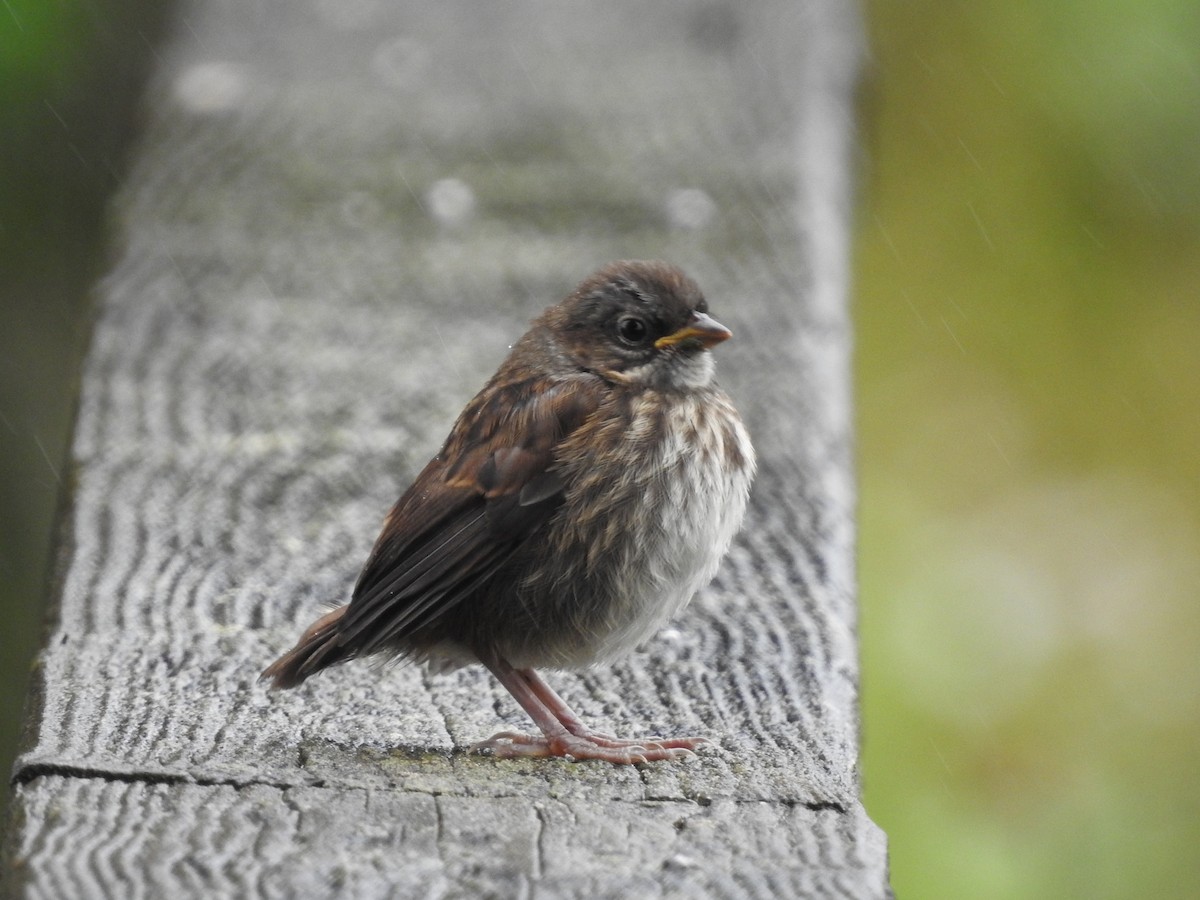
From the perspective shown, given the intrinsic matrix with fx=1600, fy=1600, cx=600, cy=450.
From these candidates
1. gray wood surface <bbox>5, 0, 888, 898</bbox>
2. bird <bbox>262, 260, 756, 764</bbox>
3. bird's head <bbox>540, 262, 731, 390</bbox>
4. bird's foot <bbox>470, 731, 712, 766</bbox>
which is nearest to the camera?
gray wood surface <bbox>5, 0, 888, 898</bbox>

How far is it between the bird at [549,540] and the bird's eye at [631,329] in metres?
0.23

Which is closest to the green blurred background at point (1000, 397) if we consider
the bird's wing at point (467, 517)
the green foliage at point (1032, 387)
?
the green foliage at point (1032, 387)

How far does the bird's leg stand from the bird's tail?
0.30m

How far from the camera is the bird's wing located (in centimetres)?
294

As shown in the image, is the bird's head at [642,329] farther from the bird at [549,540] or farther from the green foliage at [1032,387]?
the green foliage at [1032,387]

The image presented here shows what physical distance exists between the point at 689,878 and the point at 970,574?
4579mm

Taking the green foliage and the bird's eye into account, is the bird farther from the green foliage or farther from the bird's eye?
the green foliage

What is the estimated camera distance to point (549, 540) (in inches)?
117

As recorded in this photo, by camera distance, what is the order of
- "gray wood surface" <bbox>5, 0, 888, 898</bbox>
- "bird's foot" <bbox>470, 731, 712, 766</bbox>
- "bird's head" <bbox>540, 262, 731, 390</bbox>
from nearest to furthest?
1. "gray wood surface" <bbox>5, 0, 888, 898</bbox>
2. "bird's foot" <bbox>470, 731, 712, 766</bbox>
3. "bird's head" <bbox>540, 262, 731, 390</bbox>

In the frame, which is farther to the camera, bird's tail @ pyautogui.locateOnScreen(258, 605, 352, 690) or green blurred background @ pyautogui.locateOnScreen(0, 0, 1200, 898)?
green blurred background @ pyautogui.locateOnScreen(0, 0, 1200, 898)

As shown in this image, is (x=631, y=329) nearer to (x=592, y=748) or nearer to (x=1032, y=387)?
(x=592, y=748)

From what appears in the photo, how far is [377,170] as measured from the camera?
5.30 m

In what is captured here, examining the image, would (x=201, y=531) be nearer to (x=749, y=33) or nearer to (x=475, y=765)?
(x=475, y=765)

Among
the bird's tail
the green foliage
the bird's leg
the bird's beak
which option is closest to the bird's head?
the bird's beak
